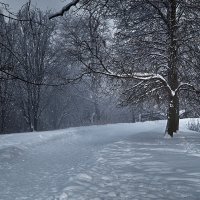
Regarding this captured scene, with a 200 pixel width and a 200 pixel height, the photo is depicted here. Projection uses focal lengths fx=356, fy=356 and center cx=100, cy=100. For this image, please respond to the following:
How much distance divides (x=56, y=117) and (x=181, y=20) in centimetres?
2424

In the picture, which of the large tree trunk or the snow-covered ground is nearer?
the snow-covered ground

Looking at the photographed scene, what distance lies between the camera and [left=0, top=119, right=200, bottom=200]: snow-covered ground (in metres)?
6.36

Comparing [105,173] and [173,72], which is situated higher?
[173,72]

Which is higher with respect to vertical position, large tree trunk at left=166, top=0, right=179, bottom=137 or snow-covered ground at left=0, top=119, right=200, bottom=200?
large tree trunk at left=166, top=0, right=179, bottom=137

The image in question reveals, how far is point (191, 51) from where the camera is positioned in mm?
13898

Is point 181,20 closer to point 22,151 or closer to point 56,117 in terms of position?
point 22,151

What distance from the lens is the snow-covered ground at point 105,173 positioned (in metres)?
6.36

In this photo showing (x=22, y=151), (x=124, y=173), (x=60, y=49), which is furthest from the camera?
(x=60, y=49)

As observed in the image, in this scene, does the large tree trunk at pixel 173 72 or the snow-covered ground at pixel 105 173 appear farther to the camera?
the large tree trunk at pixel 173 72

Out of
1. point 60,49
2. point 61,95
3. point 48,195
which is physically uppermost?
point 60,49

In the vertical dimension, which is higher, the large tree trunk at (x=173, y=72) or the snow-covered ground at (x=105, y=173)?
the large tree trunk at (x=173, y=72)

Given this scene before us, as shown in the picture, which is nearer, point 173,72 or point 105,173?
point 105,173

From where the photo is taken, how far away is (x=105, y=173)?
7.99 meters

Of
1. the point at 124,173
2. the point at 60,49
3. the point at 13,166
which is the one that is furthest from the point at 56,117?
the point at 124,173
